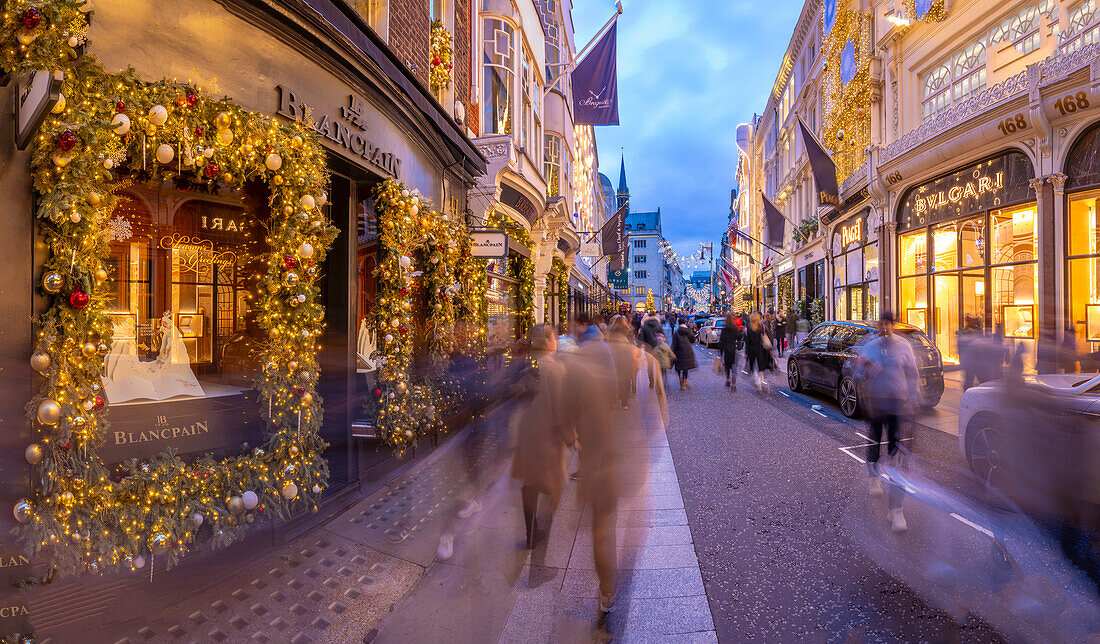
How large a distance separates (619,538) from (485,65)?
12.3 m

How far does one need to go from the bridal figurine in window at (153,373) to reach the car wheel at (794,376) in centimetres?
A: 1199

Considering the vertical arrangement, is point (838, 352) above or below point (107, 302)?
below

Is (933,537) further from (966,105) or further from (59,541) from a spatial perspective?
(966,105)

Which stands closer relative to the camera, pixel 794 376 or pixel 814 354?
pixel 814 354

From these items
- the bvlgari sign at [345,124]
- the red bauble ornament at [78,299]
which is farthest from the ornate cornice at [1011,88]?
the red bauble ornament at [78,299]

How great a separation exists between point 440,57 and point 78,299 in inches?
342

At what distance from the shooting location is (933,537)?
4.63 m

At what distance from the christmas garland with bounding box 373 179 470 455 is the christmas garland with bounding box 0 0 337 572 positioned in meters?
1.97

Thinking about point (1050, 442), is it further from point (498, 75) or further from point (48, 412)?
point (498, 75)

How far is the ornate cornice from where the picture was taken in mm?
12094

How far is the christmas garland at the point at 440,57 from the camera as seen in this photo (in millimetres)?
10320

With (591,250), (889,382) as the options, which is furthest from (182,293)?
(591,250)

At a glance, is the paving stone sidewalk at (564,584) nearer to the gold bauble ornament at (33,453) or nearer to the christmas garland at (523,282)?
the gold bauble ornament at (33,453)

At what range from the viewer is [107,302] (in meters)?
3.62
